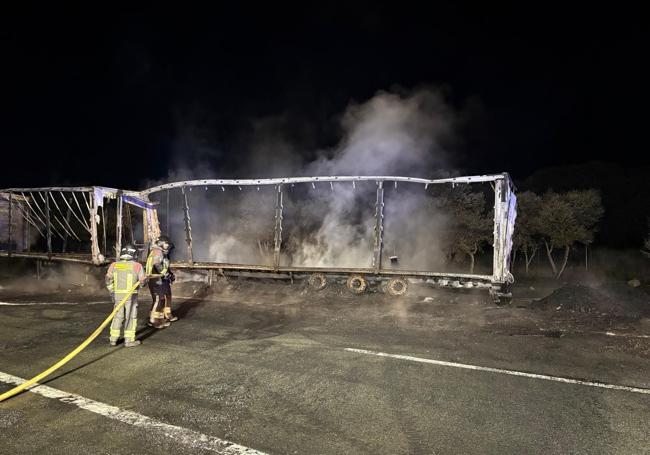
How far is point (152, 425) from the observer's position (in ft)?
12.2

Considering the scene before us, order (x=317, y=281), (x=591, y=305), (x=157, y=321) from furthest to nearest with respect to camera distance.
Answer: (x=317, y=281) → (x=591, y=305) → (x=157, y=321)

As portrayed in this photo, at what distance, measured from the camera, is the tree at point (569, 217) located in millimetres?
26859

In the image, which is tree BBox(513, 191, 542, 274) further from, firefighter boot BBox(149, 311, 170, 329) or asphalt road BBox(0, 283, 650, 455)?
firefighter boot BBox(149, 311, 170, 329)

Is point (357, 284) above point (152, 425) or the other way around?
above

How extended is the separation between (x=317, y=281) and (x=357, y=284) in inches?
47.1

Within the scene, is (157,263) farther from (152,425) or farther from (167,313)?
(152,425)

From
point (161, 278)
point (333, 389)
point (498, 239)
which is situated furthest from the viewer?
point (498, 239)

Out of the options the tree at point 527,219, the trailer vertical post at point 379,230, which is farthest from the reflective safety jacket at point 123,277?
the tree at point 527,219

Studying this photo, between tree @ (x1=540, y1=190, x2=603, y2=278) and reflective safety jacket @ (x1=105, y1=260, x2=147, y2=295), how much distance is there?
2670cm

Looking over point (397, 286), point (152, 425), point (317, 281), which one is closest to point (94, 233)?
point (317, 281)

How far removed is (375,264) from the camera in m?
11.3

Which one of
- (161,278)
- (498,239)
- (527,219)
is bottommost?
(161,278)

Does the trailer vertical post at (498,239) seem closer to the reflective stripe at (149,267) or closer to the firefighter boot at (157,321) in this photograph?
the firefighter boot at (157,321)

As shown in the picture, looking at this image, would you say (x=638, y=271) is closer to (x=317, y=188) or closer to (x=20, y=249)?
(x=317, y=188)
